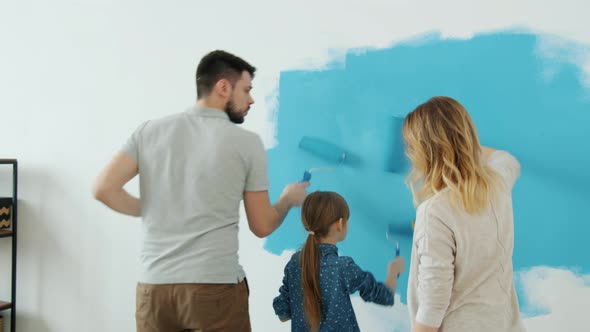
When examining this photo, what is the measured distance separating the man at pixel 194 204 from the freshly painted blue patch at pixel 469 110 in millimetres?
432

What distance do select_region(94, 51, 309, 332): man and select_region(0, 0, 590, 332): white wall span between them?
51 centimetres

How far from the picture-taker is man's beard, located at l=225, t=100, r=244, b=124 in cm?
140

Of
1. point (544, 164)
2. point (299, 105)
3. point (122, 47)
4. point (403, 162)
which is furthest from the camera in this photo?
point (122, 47)

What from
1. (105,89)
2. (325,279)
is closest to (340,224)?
(325,279)

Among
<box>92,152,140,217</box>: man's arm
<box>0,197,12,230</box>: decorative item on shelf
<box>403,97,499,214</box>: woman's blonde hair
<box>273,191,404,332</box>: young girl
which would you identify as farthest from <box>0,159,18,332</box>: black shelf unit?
<box>403,97,499,214</box>: woman's blonde hair

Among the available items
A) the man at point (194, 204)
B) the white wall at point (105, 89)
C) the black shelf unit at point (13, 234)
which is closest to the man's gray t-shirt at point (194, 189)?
the man at point (194, 204)

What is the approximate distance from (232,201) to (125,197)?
288 mm

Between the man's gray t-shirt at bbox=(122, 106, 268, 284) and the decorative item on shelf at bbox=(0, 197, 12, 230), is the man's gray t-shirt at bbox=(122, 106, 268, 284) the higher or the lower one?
the higher one

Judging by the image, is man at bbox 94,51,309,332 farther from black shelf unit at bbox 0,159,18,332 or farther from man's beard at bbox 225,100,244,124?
black shelf unit at bbox 0,159,18,332

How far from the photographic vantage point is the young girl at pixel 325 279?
55.5 inches

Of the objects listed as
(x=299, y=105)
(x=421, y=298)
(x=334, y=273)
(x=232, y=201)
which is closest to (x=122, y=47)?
(x=299, y=105)

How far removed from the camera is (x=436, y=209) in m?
1.09

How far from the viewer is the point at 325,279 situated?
1419mm

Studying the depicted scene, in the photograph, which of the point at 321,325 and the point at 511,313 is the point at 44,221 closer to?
the point at 321,325
